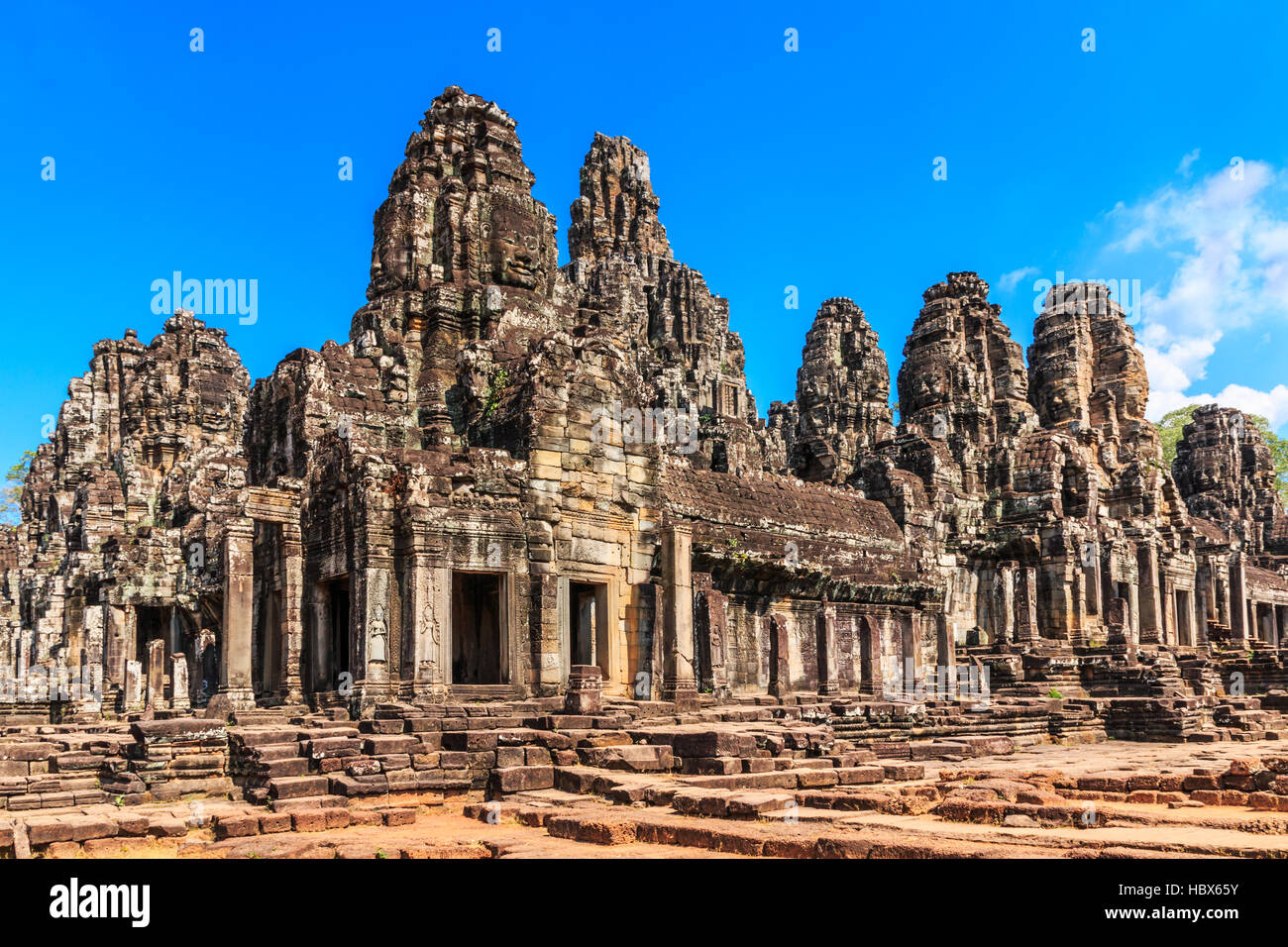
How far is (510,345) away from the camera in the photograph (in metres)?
23.7

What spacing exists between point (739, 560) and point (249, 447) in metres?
10.2

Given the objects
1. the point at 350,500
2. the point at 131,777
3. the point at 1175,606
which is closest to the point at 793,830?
the point at 131,777

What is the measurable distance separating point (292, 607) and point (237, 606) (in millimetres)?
883

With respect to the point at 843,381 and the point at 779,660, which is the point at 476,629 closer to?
the point at 779,660

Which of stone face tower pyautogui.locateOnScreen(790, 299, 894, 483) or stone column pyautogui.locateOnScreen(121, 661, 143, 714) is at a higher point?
stone face tower pyautogui.locateOnScreen(790, 299, 894, 483)

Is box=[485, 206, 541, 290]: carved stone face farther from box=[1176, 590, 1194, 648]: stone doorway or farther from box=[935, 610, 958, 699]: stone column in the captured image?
box=[1176, 590, 1194, 648]: stone doorway

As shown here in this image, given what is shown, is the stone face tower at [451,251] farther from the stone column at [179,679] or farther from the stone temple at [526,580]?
the stone column at [179,679]

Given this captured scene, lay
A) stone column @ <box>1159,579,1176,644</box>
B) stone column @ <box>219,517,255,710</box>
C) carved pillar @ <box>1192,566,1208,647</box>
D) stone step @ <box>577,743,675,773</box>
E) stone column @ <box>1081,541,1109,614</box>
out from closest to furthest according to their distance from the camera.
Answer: stone step @ <box>577,743,675,773</box>
stone column @ <box>219,517,255,710</box>
stone column @ <box>1081,541,1109,614</box>
stone column @ <box>1159,579,1176,644</box>
carved pillar @ <box>1192,566,1208,647</box>

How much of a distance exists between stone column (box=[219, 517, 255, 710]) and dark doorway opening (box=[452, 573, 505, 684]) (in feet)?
11.0

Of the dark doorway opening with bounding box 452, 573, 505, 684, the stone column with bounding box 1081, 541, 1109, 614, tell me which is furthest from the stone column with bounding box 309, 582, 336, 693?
the stone column with bounding box 1081, 541, 1109, 614

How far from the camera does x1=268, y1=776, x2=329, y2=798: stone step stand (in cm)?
1249

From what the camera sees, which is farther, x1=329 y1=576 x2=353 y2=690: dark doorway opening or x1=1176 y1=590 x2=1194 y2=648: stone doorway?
x1=1176 y1=590 x2=1194 y2=648: stone doorway

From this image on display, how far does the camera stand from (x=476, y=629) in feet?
69.0

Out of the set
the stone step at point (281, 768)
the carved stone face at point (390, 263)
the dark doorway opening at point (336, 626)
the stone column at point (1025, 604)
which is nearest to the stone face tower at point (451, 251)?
the carved stone face at point (390, 263)
